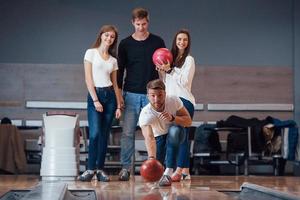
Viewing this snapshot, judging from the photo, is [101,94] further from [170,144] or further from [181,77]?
[170,144]

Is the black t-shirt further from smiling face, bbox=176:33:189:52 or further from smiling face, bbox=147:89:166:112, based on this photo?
smiling face, bbox=147:89:166:112

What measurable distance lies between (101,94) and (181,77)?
728mm

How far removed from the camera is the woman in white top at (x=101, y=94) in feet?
17.3

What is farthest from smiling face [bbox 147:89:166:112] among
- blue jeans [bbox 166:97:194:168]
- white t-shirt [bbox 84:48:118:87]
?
white t-shirt [bbox 84:48:118:87]

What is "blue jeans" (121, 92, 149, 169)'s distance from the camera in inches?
215

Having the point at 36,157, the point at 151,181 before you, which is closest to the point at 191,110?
the point at 151,181

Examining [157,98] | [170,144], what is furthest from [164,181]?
[157,98]

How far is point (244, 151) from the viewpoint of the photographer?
8203 mm

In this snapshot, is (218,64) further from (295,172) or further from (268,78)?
(295,172)

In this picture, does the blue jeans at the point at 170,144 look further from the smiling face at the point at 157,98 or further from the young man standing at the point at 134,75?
the young man standing at the point at 134,75

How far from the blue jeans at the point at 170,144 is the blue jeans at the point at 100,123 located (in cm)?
58

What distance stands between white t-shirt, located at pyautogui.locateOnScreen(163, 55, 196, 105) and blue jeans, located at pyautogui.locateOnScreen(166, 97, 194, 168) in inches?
2.4

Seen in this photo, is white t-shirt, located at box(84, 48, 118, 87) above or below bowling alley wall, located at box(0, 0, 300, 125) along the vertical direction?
below

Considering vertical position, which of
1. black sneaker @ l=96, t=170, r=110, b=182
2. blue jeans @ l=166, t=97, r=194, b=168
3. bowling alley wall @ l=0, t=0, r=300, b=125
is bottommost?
black sneaker @ l=96, t=170, r=110, b=182
